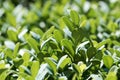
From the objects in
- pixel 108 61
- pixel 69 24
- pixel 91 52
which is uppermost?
pixel 69 24

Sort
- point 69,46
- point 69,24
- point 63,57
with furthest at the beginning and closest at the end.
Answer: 1. point 69,24
2. point 69,46
3. point 63,57

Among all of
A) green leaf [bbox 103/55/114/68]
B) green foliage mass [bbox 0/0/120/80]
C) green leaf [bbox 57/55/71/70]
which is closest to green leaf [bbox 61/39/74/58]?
green foliage mass [bbox 0/0/120/80]

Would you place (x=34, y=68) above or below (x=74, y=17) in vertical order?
below

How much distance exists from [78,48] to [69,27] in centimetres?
19

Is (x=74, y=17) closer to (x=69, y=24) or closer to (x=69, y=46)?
(x=69, y=24)

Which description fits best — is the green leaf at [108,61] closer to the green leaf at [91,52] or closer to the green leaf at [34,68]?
the green leaf at [91,52]

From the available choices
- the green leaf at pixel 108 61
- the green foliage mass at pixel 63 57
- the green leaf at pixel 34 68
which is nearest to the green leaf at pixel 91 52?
the green foliage mass at pixel 63 57

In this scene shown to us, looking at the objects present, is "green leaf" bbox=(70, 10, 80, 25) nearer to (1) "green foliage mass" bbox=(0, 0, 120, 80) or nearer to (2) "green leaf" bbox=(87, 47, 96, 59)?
(1) "green foliage mass" bbox=(0, 0, 120, 80)

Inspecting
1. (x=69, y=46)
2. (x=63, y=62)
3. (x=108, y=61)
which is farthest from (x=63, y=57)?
(x=108, y=61)

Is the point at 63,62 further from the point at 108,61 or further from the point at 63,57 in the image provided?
the point at 108,61

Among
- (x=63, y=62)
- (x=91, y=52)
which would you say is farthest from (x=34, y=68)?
(x=91, y=52)

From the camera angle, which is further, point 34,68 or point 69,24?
point 69,24

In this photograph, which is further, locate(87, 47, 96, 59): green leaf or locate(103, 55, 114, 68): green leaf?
locate(87, 47, 96, 59): green leaf

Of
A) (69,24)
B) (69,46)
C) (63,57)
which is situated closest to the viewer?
(63,57)
